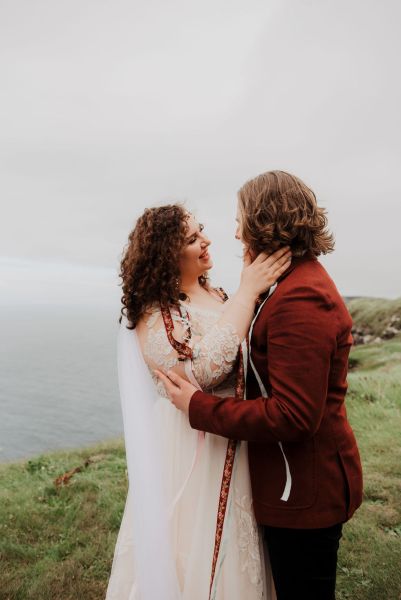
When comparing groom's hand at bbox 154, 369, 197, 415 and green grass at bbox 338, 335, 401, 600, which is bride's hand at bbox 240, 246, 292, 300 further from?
green grass at bbox 338, 335, 401, 600

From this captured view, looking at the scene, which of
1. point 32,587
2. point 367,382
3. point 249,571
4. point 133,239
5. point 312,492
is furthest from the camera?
point 367,382

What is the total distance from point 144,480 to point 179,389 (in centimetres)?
82

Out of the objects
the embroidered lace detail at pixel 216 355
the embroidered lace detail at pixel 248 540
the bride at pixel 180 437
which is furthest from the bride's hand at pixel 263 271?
the embroidered lace detail at pixel 248 540

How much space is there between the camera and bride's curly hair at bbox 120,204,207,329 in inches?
118

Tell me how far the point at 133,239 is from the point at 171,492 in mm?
1673

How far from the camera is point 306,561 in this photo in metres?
2.39

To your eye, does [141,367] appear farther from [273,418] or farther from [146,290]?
[273,418]

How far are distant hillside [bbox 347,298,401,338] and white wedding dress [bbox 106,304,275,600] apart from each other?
12878mm

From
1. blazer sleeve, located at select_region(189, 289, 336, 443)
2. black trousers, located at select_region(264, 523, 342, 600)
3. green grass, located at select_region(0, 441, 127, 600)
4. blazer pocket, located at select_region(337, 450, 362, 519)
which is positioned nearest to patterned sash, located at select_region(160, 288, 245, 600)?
black trousers, located at select_region(264, 523, 342, 600)

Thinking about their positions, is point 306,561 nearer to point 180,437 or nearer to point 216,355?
point 180,437

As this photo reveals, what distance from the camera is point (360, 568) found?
4.25 meters

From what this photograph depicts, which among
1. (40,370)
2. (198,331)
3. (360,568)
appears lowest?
(40,370)

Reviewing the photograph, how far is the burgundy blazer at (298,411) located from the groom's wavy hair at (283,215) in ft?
0.37

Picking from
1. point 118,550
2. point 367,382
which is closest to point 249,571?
point 118,550
